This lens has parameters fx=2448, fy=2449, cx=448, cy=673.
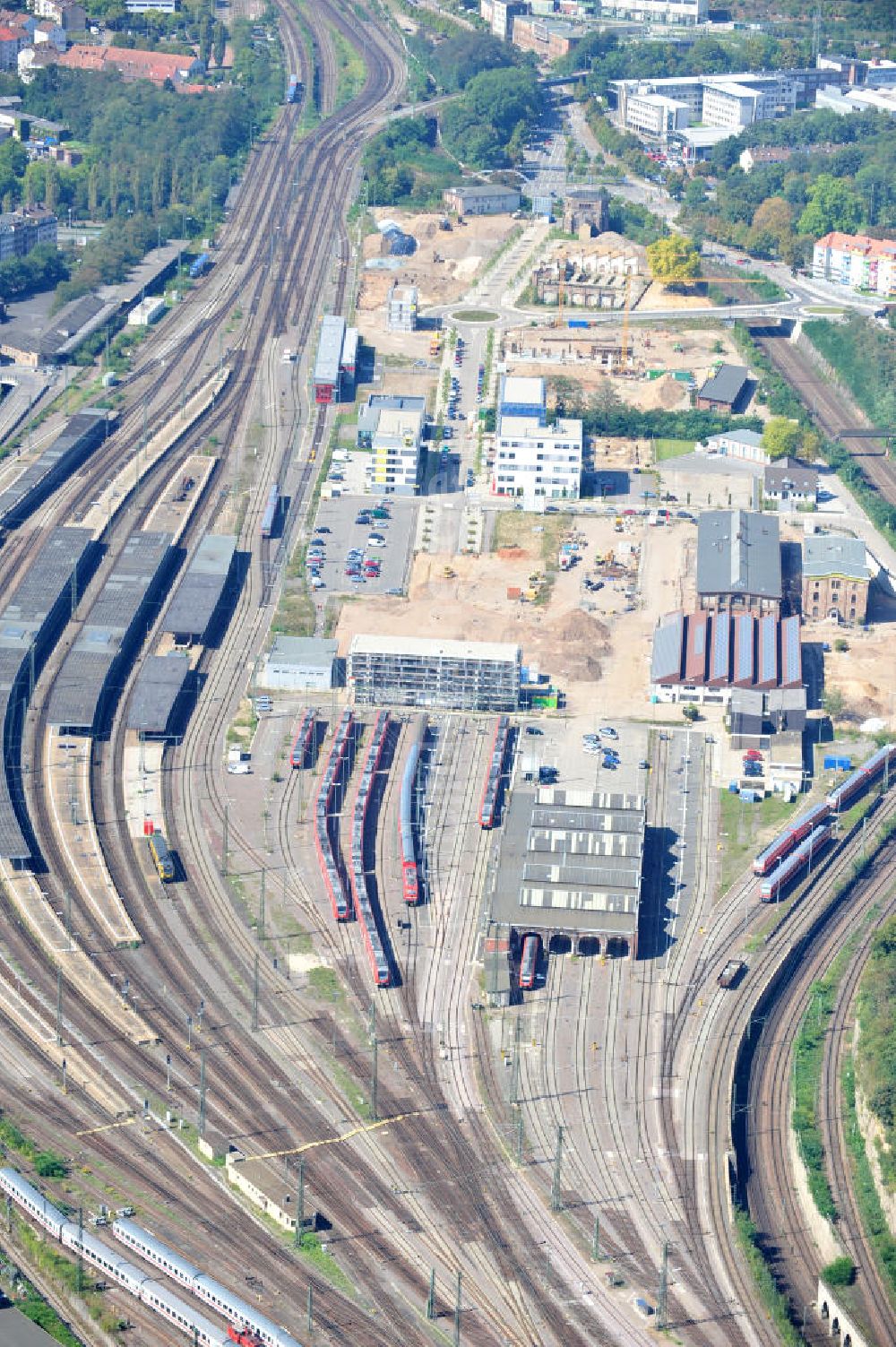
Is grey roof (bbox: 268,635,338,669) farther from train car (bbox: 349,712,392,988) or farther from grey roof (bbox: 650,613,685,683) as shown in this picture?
grey roof (bbox: 650,613,685,683)

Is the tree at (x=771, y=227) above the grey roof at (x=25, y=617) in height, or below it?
above

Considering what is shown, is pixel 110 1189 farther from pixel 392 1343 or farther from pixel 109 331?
pixel 109 331

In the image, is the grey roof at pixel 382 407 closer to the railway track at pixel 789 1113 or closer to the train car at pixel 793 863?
the train car at pixel 793 863

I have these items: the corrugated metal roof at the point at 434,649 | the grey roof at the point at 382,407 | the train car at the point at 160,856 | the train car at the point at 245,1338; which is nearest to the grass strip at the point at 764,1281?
the train car at the point at 245,1338

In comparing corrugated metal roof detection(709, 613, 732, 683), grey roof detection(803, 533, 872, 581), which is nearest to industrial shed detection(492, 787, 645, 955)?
corrugated metal roof detection(709, 613, 732, 683)

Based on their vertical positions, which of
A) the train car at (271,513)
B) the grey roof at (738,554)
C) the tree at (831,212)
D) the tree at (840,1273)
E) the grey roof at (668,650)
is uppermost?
the tree at (831,212)

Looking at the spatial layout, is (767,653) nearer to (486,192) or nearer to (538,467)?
(538,467)
